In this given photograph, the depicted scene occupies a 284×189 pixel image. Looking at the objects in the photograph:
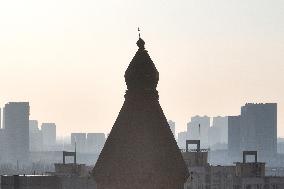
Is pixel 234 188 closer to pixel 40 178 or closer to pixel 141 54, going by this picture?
pixel 40 178

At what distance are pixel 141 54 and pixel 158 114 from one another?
1281mm

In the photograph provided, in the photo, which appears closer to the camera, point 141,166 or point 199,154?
point 141,166

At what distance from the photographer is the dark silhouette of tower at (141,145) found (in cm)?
1645

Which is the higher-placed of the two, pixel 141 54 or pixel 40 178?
pixel 141 54

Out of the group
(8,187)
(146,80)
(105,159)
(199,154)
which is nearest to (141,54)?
(146,80)

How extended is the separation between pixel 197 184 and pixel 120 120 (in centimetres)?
9476

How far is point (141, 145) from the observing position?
1656 cm

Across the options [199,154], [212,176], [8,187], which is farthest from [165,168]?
[212,176]

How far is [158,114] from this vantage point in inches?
670

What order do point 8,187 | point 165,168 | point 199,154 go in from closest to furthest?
point 165,168, point 8,187, point 199,154

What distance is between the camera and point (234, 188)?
11375 cm

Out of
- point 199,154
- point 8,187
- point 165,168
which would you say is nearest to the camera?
point 165,168

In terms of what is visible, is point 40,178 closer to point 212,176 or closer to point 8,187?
point 8,187

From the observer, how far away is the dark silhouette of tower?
648 inches
